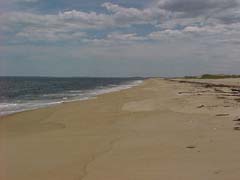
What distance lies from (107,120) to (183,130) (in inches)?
214

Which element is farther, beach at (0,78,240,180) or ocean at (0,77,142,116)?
ocean at (0,77,142,116)

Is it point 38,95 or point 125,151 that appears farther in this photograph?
point 38,95

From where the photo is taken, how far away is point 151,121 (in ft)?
55.8

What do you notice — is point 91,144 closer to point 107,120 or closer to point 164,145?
point 164,145

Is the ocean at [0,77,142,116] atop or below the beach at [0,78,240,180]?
below

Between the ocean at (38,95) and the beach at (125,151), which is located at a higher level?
the beach at (125,151)

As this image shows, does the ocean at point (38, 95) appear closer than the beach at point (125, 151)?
No

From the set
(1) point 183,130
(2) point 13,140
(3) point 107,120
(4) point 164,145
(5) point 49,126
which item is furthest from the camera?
(3) point 107,120

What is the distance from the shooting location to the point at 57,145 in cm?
1148

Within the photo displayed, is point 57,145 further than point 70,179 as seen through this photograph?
Yes

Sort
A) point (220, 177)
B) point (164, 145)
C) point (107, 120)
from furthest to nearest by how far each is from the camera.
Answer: point (107, 120) < point (164, 145) < point (220, 177)

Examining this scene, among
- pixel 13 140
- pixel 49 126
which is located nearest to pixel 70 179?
pixel 13 140

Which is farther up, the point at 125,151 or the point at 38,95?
the point at 125,151

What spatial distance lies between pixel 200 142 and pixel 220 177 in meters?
3.67
